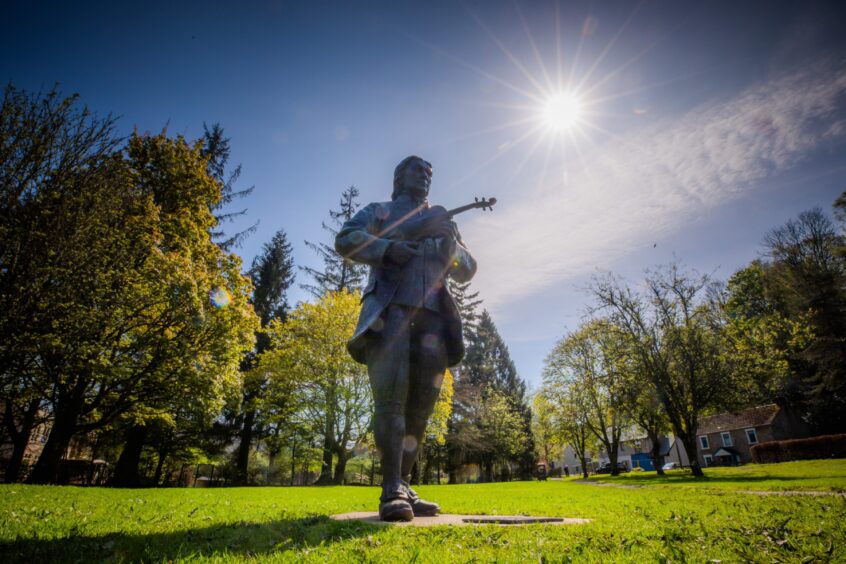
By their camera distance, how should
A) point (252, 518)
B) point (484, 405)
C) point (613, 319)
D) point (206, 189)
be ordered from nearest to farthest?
point (252, 518) → point (206, 189) → point (613, 319) → point (484, 405)

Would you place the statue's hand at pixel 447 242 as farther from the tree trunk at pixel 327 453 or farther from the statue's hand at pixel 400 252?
the tree trunk at pixel 327 453

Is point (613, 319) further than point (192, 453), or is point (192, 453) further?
point (192, 453)

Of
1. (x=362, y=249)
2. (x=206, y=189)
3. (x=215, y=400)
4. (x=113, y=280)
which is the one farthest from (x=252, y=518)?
(x=206, y=189)

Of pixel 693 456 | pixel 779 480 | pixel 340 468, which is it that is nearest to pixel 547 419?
pixel 693 456

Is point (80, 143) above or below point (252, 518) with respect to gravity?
above

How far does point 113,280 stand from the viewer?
30.8 ft

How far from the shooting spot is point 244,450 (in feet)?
94.0

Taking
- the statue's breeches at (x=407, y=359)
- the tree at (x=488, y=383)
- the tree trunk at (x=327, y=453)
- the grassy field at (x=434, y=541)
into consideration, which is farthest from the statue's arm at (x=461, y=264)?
the tree at (x=488, y=383)

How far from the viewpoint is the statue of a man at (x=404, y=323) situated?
11.5 ft

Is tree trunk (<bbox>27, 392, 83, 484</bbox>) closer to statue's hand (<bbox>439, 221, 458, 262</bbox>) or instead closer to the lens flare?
the lens flare

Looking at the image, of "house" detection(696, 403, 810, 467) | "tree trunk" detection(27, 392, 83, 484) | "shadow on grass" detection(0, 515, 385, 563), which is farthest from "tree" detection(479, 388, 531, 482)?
"shadow on grass" detection(0, 515, 385, 563)

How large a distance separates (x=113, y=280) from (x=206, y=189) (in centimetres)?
853

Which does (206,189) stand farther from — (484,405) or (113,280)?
(484,405)

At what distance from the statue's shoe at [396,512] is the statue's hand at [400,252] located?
1.97m
